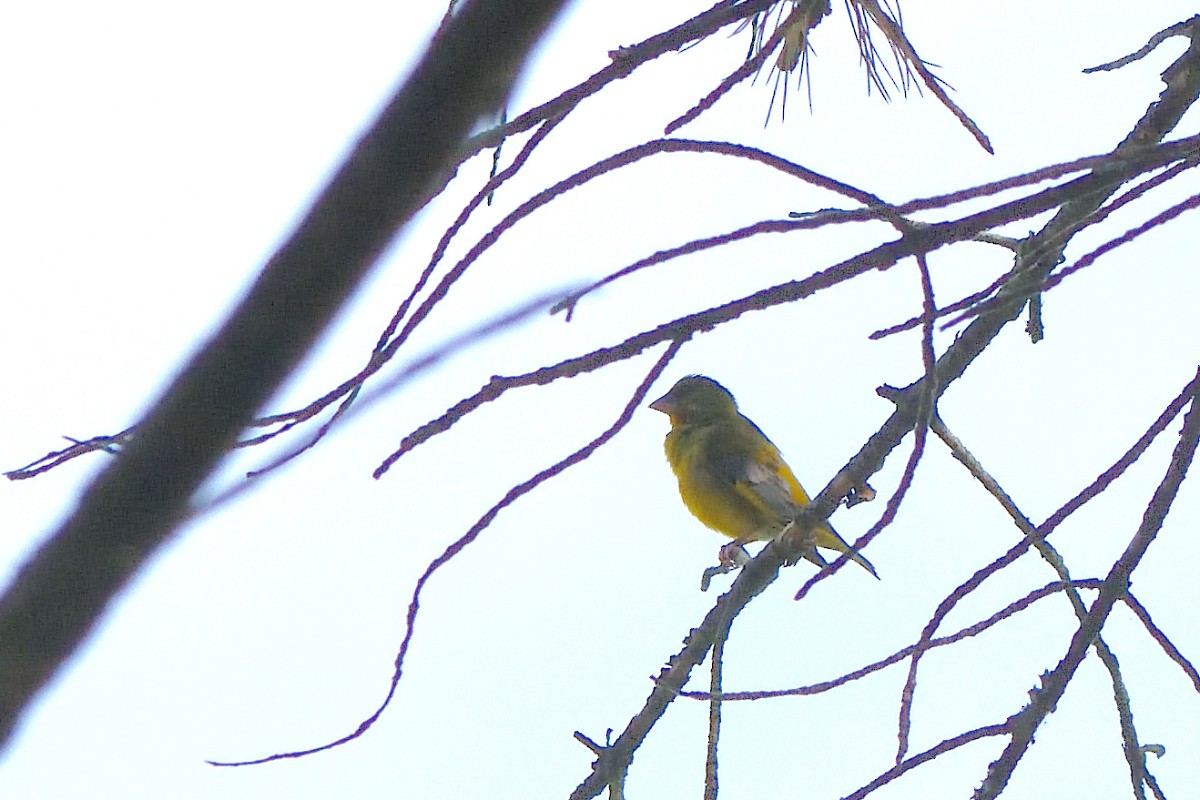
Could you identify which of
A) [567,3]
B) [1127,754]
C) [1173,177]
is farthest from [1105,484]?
[567,3]

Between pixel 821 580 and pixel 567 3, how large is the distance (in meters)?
1.25

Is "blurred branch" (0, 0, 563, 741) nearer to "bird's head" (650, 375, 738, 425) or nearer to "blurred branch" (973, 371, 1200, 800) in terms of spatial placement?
"blurred branch" (973, 371, 1200, 800)

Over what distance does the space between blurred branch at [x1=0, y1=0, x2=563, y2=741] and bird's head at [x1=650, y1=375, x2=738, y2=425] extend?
7292 mm

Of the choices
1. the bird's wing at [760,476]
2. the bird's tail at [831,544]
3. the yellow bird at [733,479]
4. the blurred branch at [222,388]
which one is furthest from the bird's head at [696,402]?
the blurred branch at [222,388]

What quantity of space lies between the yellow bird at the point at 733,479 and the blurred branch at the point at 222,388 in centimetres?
577

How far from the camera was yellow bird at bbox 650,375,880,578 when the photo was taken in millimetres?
6957

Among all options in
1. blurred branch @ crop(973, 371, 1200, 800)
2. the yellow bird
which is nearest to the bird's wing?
the yellow bird

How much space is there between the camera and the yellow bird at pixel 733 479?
696cm

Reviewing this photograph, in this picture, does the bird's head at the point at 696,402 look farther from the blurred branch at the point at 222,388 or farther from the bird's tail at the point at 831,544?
the blurred branch at the point at 222,388

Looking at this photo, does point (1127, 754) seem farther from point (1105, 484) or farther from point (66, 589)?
point (66, 589)

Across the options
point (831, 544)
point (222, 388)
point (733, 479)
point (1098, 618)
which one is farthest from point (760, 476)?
point (222, 388)

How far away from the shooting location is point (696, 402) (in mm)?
8102

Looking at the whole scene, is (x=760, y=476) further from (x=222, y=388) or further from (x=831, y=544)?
(x=222, y=388)

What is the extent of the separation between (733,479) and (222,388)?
649 centimetres
